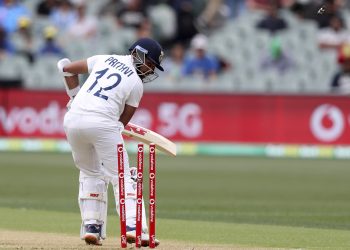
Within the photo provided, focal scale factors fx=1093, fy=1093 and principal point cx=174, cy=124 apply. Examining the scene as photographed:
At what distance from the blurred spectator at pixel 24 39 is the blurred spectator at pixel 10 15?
0.63 ft

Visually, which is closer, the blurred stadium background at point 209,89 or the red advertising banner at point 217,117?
the blurred stadium background at point 209,89

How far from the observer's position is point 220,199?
43.0 feet

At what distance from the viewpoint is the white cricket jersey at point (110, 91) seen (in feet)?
25.8

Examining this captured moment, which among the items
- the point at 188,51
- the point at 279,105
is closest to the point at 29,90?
the point at 188,51

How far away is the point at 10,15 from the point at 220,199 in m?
10.5

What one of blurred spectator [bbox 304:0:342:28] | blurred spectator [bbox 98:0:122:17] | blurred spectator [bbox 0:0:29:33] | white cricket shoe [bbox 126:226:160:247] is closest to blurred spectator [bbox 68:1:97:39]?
blurred spectator [bbox 98:0:122:17]

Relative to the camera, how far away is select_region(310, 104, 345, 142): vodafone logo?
19.0 m

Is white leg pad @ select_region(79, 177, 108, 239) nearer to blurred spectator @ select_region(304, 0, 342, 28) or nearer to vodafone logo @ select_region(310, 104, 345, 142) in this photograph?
vodafone logo @ select_region(310, 104, 345, 142)

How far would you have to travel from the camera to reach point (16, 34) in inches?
872

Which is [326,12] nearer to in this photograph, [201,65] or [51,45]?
[201,65]

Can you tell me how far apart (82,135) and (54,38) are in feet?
45.8

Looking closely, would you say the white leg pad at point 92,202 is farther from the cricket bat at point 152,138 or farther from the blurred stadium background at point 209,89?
the blurred stadium background at point 209,89

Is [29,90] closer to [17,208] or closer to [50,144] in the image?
[50,144]

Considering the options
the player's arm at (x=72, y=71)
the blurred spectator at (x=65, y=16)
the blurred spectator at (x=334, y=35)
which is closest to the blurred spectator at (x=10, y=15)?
the blurred spectator at (x=65, y=16)
